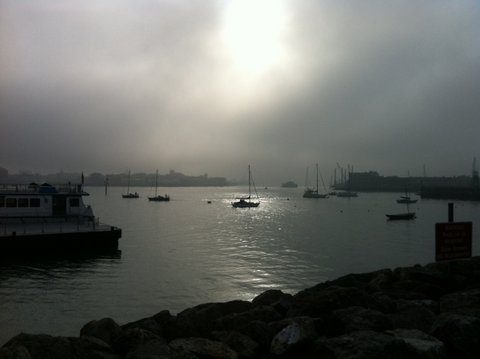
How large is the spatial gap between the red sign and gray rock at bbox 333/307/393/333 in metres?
2.61

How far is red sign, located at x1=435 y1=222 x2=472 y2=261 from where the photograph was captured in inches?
418

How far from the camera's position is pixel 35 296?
21938mm

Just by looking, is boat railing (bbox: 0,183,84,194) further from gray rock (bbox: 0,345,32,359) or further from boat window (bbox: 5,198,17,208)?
gray rock (bbox: 0,345,32,359)

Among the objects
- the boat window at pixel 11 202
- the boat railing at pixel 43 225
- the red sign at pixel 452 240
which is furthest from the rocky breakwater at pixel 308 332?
the boat window at pixel 11 202

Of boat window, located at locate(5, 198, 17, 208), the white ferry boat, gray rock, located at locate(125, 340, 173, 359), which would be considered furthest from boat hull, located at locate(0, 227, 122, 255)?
gray rock, located at locate(125, 340, 173, 359)

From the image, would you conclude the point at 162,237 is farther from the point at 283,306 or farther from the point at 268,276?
the point at 283,306

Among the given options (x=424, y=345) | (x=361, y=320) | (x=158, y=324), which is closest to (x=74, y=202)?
(x=158, y=324)

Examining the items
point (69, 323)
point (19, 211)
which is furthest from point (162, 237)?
point (69, 323)

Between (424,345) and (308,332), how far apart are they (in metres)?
2.14

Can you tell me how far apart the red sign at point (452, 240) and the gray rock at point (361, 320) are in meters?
2.61

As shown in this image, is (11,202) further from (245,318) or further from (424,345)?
(424,345)

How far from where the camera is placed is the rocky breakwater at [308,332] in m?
7.26

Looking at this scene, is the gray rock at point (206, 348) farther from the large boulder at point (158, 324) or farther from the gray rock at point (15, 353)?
the gray rock at point (15, 353)

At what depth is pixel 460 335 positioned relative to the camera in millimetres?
7523
